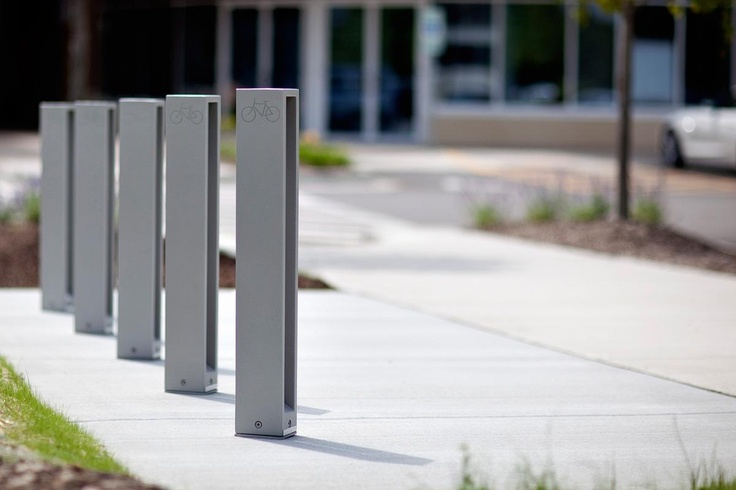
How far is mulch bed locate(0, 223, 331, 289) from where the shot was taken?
1059 centimetres

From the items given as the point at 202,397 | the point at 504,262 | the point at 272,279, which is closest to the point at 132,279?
the point at 202,397

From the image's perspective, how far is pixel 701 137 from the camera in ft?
83.1

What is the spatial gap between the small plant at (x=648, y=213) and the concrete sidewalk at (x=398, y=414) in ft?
20.3

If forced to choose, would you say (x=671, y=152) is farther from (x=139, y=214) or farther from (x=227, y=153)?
(x=139, y=214)

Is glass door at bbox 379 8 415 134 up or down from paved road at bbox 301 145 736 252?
up

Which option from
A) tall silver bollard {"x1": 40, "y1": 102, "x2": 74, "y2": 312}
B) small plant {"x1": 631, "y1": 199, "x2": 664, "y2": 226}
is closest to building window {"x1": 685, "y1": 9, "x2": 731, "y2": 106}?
small plant {"x1": 631, "y1": 199, "x2": 664, "y2": 226}

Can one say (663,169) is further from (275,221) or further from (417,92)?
(275,221)

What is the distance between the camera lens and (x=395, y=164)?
2658 centimetres

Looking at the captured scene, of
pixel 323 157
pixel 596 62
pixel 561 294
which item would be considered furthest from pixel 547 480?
pixel 596 62

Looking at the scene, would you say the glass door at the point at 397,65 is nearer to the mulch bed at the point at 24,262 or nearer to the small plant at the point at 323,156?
the small plant at the point at 323,156

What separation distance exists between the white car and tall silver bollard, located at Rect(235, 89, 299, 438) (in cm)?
1952

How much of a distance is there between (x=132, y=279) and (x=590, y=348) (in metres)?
2.65

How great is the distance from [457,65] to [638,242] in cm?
2045

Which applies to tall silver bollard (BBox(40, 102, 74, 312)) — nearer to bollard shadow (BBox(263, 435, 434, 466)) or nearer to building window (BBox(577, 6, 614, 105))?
bollard shadow (BBox(263, 435, 434, 466))
